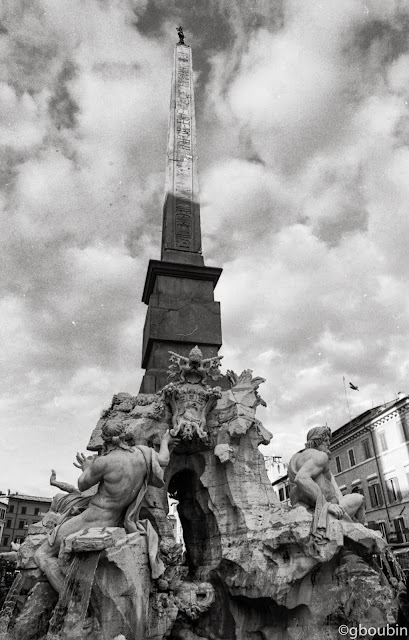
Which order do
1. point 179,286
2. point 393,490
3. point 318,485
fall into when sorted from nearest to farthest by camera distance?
point 318,485, point 179,286, point 393,490

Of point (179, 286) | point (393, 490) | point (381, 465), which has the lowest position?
point (393, 490)

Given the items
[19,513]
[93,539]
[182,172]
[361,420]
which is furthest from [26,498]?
[93,539]

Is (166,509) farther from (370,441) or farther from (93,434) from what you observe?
(370,441)

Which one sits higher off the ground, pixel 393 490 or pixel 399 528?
pixel 393 490

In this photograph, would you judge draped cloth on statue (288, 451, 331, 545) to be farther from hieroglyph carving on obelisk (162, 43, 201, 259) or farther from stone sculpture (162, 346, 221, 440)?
hieroglyph carving on obelisk (162, 43, 201, 259)

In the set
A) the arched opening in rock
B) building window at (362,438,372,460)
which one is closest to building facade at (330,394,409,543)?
building window at (362,438,372,460)

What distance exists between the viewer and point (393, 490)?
21.1 m

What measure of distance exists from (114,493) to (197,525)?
2.36 metres

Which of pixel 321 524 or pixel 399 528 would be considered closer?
A: pixel 321 524

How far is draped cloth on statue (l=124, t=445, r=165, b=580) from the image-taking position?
5.11 metres

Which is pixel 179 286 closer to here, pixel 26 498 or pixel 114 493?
pixel 114 493

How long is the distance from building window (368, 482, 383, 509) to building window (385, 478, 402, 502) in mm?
625

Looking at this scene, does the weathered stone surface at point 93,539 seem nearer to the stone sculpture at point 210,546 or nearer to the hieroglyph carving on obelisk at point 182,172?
the stone sculpture at point 210,546

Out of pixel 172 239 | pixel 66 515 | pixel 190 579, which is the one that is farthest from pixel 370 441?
pixel 66 515
